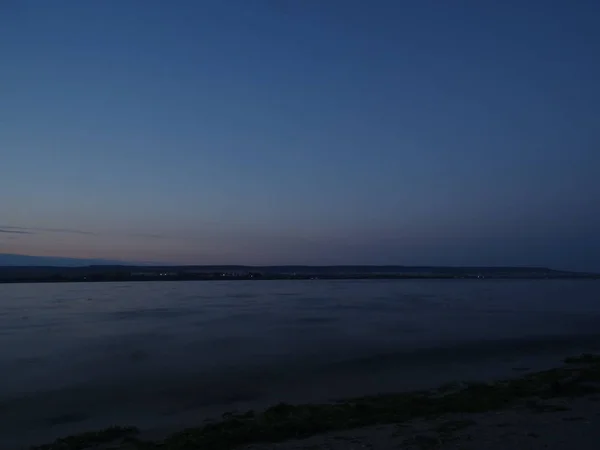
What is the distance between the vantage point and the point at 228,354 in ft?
55.8

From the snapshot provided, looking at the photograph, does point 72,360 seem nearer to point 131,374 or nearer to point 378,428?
point 131,374

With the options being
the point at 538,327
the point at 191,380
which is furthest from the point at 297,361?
the point at 538,327

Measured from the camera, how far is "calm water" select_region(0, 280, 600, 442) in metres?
11.6

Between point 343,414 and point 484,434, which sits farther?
point 343,414

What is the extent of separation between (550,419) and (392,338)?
11927 millimetres

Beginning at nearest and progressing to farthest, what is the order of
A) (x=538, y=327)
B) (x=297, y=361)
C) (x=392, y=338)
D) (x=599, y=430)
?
1. (x=599, y=430)
2. (x=297, y=361)
3. (x=392, y=338)
4. (x=538, y=327)

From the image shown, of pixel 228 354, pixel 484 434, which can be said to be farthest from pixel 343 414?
pixel 228 354

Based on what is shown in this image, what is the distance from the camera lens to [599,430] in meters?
7.62

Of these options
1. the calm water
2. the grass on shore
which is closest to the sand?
the grass on shore

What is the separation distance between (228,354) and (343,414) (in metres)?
8.12

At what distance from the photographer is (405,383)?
504 inches

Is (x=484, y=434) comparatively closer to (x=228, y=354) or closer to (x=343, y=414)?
(x=343, y=414)

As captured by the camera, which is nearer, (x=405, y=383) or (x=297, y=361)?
(x=405, y=383)

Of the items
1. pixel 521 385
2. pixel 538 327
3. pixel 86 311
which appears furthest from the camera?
pixel 86 311
